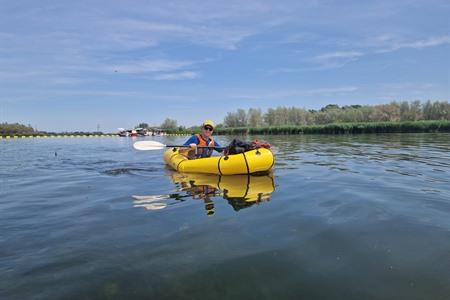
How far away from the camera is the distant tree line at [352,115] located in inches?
2299

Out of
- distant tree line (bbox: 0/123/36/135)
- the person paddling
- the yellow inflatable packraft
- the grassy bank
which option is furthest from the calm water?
distant tree line (bbox: 0/123/36/135)

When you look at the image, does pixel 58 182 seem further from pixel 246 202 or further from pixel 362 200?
pixel 362 200

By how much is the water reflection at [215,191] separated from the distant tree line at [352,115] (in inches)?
2419

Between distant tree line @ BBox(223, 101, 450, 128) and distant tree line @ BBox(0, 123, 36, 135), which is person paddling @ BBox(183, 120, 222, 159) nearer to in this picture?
distant tree line @ BBox(223, 101, 450, 128)

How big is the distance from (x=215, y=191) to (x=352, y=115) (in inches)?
2525

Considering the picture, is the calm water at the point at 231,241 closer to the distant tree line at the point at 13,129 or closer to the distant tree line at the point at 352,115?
the distant tree line at the point at 352,115

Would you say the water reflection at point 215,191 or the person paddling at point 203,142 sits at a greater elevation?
the person paddling at point 203,142

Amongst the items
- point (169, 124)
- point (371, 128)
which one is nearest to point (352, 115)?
point (371, 128)

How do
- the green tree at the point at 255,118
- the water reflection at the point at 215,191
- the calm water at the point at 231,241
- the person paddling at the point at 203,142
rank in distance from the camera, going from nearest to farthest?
the calm water at the point at 231,241 → the water reflection at the point at 215,191 → the person paddling at the point at 203,142 → the green tree at the point at 255,118

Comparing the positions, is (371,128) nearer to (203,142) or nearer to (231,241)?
(203,142)

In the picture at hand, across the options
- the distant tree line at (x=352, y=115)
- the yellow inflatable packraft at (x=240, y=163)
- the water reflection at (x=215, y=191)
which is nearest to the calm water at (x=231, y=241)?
the water reflection at (x=215, y=191)

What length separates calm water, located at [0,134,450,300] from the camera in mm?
2896

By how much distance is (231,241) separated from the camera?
397 cm

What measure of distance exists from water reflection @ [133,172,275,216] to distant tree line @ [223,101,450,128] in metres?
61.4
